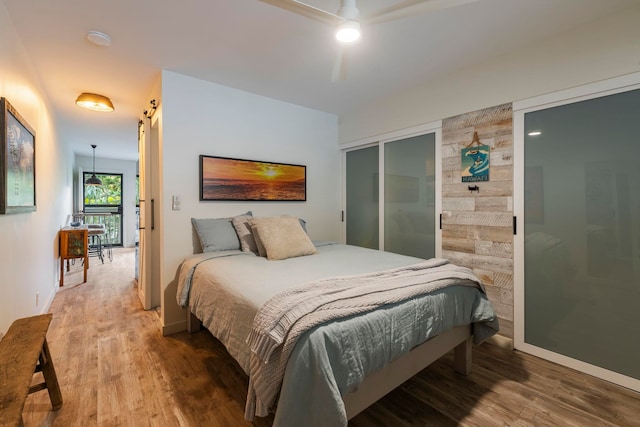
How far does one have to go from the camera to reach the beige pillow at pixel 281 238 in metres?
2.51

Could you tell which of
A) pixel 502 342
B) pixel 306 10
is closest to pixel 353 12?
pixel 306 10

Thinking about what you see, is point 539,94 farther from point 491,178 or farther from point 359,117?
point 359,117

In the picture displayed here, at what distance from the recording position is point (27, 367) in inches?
49.9

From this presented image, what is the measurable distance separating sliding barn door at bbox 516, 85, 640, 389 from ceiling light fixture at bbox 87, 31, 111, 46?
3444 millimetres

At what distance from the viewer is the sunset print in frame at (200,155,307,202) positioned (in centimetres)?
297

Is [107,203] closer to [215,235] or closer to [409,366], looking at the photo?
[215,235]

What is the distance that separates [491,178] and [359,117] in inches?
75.3

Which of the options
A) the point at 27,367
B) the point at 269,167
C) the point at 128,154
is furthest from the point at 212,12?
the point at 128,154

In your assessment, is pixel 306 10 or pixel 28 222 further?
pixel 28 222

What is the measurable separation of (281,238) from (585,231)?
2.42 meters

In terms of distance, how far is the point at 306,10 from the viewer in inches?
54.9

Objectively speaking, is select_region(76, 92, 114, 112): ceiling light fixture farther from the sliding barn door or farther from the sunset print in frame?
the sliding barn door

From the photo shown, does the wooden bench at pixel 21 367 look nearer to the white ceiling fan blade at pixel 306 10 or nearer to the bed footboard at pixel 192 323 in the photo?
the bed footboard at pixel 192 323

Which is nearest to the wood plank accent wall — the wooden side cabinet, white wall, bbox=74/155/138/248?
the wooden side cabinet
